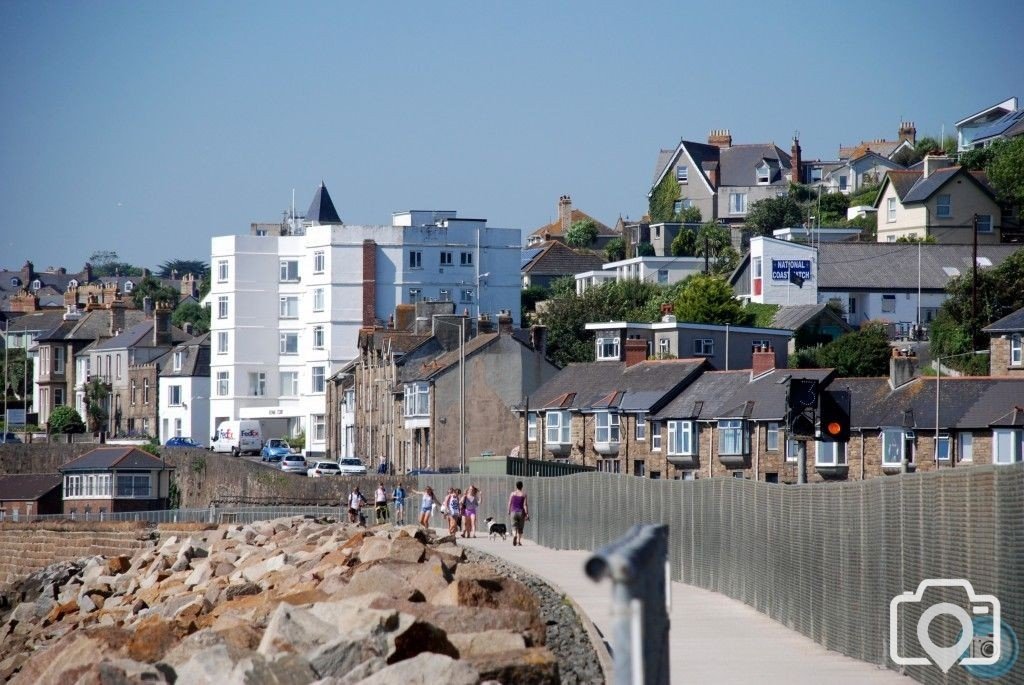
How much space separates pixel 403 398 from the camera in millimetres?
81125

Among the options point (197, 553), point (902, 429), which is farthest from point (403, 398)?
point (197, 553)

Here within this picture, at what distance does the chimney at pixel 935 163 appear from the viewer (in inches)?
4156

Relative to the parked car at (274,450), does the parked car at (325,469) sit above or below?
below

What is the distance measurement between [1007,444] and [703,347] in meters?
24.3

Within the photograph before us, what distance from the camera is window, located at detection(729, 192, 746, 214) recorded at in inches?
5182

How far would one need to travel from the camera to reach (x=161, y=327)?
386 ft

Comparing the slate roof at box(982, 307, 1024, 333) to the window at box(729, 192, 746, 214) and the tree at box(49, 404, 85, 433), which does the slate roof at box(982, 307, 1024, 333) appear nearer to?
the window at box(729, 192, 746, 214)

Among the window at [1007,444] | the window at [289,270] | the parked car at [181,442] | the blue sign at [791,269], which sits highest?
the window at [289,270]

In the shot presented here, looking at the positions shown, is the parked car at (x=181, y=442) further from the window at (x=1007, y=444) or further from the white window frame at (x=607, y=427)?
the window at (x=1007, y=444)

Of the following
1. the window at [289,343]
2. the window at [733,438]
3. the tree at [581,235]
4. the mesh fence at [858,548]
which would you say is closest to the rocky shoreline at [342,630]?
the mesh fence at [858,548]

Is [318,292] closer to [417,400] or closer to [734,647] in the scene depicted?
[417,400]

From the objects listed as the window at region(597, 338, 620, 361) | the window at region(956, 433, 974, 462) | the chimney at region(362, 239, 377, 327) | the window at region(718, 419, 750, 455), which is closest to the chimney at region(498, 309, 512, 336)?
the window at region(597, 338, 620, 361)

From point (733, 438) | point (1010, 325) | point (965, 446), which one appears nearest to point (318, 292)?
point (733, 438)

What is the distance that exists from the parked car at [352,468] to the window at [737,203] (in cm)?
5865
